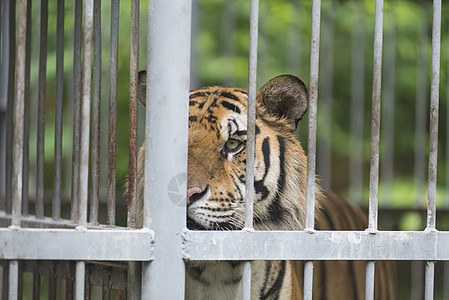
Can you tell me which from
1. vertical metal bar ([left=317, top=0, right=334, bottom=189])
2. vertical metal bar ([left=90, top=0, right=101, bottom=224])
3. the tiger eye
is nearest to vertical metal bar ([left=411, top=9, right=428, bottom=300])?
vertical metal bar ([left=317, top=0, right=334, bottom=189])

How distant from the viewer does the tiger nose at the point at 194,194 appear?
5.87ft

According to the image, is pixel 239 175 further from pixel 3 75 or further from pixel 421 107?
pixel 421 107

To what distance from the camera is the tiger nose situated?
1.79 metres

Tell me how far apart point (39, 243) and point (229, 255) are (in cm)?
40

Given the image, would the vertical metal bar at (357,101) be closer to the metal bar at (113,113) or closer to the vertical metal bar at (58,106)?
the vertical metal bar at (58,106)

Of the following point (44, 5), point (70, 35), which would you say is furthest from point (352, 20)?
point (44, 5)

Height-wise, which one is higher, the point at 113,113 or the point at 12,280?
the point at 113,113

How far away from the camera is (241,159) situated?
6.72ft

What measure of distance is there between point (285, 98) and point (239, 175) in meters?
0.35

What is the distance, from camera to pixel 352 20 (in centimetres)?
475

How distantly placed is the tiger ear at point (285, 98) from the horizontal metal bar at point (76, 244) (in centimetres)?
90

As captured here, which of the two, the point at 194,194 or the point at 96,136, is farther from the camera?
the point at 194,194

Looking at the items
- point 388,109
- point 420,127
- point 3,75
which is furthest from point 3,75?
point 420,127

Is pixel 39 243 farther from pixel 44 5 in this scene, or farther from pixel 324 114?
pixel 324 114
